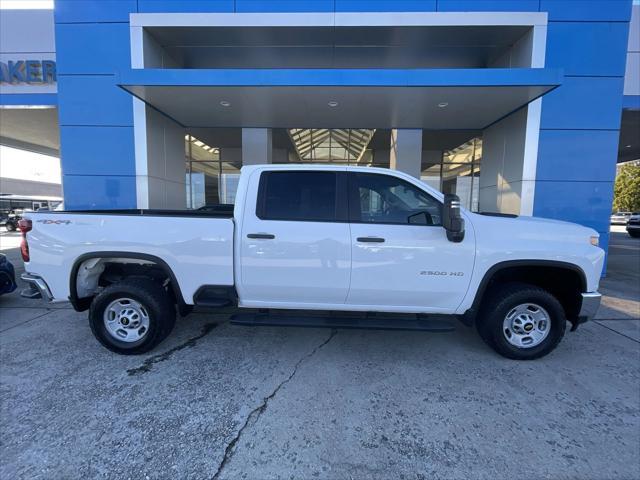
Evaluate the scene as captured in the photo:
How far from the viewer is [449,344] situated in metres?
3.97

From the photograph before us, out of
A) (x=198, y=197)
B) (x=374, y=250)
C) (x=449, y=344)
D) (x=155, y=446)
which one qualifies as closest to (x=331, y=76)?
(x=374, y=250)

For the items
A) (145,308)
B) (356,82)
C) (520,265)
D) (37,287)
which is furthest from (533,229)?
(37,287)

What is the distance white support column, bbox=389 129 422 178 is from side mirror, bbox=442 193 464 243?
682 centimetres

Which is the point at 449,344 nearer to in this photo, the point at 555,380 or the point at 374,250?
the point at 555,380

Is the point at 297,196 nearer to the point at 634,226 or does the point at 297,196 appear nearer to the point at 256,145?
the point at 256,145

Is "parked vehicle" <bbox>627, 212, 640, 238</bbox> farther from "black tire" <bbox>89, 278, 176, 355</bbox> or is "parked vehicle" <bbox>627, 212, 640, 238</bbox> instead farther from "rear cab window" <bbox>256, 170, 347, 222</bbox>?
"black tire" <bbox>89, 278, 176, 355</bbox>

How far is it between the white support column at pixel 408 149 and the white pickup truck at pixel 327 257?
6.58 metres

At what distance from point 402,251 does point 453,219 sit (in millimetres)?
581

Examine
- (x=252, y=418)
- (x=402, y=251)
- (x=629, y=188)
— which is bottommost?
(x=252, y=418)

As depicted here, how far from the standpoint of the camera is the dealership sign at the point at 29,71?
966 centimetres

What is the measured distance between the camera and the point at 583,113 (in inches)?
296

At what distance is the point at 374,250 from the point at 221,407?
6.52 feet

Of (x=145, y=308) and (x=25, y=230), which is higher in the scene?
(x=25, y=230)

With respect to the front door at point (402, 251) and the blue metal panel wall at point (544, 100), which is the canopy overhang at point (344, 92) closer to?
the blue metal panel wall at point (544, 100)
